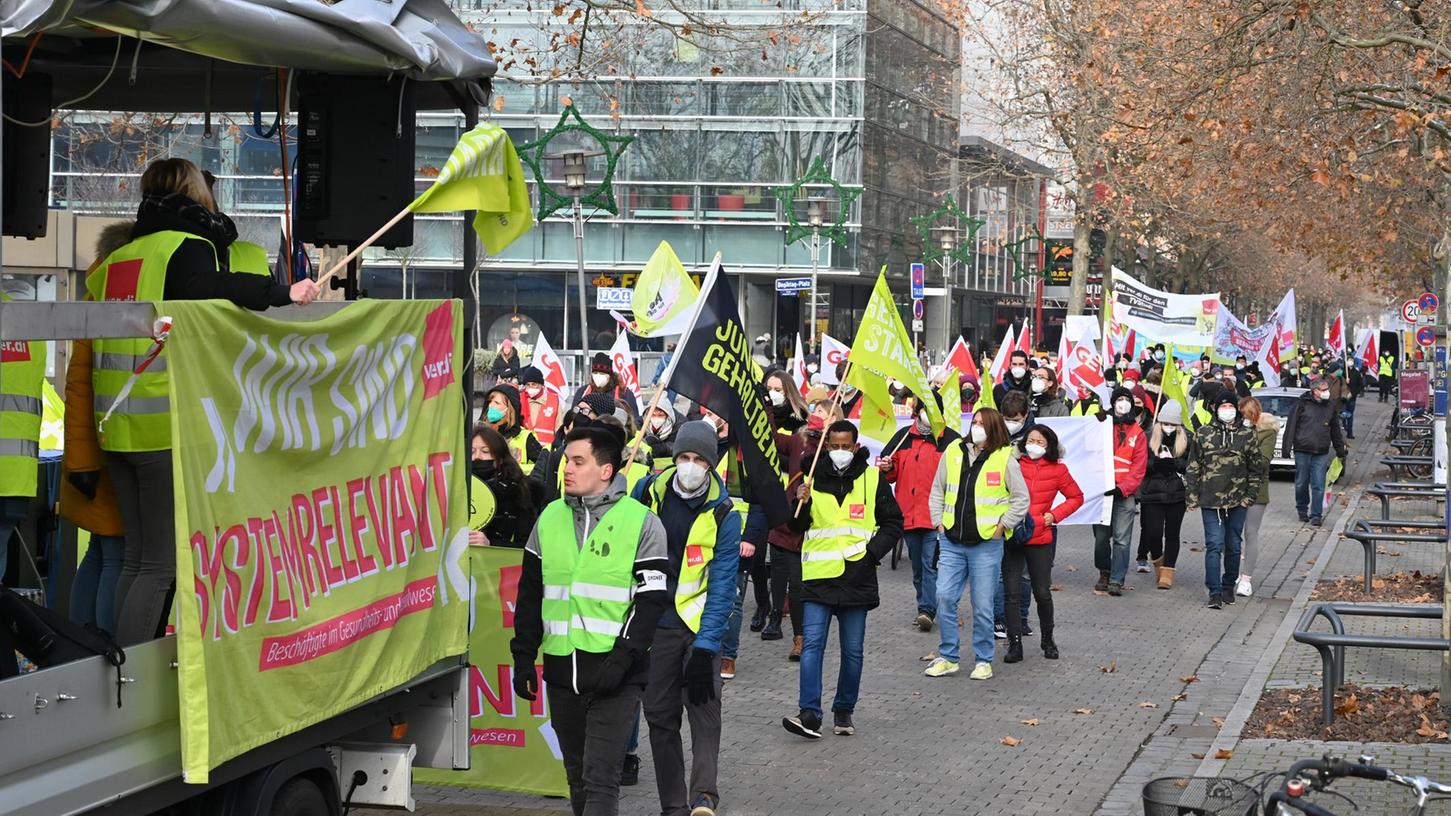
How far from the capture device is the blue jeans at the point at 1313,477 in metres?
23.1

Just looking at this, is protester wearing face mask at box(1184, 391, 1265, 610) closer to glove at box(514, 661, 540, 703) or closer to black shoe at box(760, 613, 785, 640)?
black shoe at box(760, 613, 785, 640)

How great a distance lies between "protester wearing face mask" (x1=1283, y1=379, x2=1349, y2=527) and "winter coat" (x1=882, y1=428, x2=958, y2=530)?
1017 centimetres

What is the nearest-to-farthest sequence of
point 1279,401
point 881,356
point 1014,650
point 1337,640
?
point 1337,640 < point 881,356 < point 1014,650 < point 1279,401

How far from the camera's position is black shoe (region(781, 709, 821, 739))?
396 inches

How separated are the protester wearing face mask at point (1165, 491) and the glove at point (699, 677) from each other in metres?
9.69

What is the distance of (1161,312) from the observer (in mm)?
35562

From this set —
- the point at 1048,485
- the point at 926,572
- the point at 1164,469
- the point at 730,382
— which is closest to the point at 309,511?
the point at 730,382

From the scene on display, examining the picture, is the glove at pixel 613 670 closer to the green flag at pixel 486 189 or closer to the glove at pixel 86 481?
the green flag at pixel 486 189

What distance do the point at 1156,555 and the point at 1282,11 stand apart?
218 inches

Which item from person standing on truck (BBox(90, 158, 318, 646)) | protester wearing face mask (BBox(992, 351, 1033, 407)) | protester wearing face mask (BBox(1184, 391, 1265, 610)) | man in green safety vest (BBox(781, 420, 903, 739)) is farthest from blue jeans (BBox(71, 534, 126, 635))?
protester wearing face mask (BBox(992, 351, 1033, 407))

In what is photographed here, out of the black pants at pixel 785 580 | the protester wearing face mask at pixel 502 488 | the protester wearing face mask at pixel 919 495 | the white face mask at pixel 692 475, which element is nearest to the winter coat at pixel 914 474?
the protester wearing face mask at pixel 919 495

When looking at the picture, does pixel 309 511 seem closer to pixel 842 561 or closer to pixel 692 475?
pixel 692 475

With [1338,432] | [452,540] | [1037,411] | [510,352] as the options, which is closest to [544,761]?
[452,540]

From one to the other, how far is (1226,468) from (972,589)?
Result: 474cm
